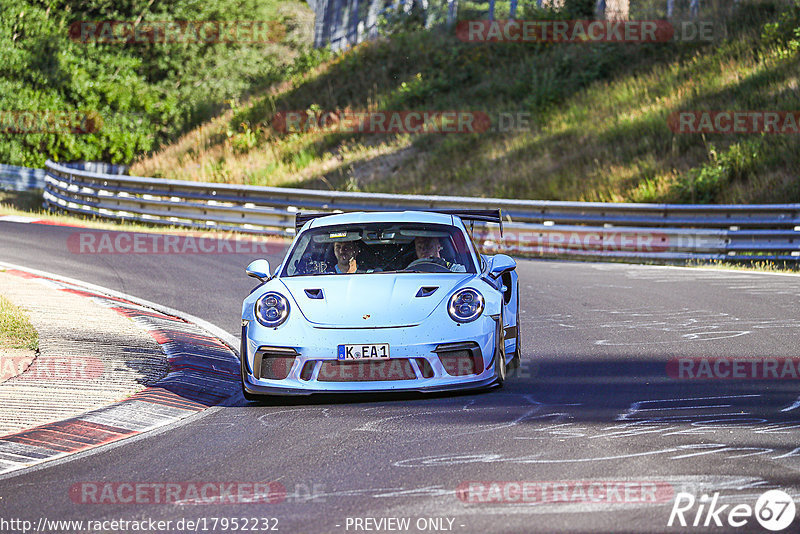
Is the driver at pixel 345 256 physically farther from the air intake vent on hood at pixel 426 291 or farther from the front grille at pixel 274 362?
the front grille at pixel 274 362

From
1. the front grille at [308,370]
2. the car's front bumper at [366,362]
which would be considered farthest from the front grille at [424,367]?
the front grille at [308,370]

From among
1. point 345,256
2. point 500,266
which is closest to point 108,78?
point 345,256

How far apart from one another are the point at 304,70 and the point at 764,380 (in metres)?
33.3

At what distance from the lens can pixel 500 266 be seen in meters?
8.57

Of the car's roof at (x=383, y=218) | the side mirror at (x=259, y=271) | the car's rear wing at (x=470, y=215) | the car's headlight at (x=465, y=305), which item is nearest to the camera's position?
the car's headlight at (x=465, y=305)

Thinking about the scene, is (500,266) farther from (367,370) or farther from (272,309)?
(272,309)

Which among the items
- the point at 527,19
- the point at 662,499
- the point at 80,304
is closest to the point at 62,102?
the point at 527,19

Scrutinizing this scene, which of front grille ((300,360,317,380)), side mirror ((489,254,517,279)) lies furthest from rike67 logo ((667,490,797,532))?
side mirror ((489,254,517,279))

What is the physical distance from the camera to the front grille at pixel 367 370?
743 cm

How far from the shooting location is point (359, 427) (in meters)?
6.82

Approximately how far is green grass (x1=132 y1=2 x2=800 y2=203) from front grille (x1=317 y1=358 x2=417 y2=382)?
15.1 meters

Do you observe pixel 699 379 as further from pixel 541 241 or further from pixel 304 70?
pixel 304 70

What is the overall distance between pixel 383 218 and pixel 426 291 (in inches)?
55.8

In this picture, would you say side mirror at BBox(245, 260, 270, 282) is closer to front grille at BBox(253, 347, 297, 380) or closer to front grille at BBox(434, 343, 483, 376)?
front grille at BBox(253, 347, 297, 380)
